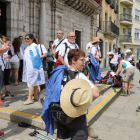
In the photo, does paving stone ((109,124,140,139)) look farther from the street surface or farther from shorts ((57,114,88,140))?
shorts ((57,114,88,140))

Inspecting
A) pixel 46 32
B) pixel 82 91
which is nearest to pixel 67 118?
pixel 82 91

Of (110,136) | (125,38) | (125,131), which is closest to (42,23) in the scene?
(125,131)

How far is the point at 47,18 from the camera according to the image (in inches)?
402

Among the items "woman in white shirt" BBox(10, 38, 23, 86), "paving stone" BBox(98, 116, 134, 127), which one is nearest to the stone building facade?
"woman in white shirt" BBox(10, 38, 23, 86)

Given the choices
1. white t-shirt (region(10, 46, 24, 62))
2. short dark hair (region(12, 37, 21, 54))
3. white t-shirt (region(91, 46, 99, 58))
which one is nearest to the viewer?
white t-shirt (region(91, 46, 99, 58))

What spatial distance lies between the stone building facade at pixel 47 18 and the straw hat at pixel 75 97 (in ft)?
21.0

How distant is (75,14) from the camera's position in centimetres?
1353

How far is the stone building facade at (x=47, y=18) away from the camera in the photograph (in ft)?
26.0

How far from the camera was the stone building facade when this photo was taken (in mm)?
7914

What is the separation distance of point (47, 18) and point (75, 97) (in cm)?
878

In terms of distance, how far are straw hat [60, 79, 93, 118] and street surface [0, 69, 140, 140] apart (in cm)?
161

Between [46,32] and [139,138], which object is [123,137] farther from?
[46,32]

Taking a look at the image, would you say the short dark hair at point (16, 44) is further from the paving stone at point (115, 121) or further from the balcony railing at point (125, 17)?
the balcony railing at point (125, 17)

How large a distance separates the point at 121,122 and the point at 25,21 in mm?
6191
